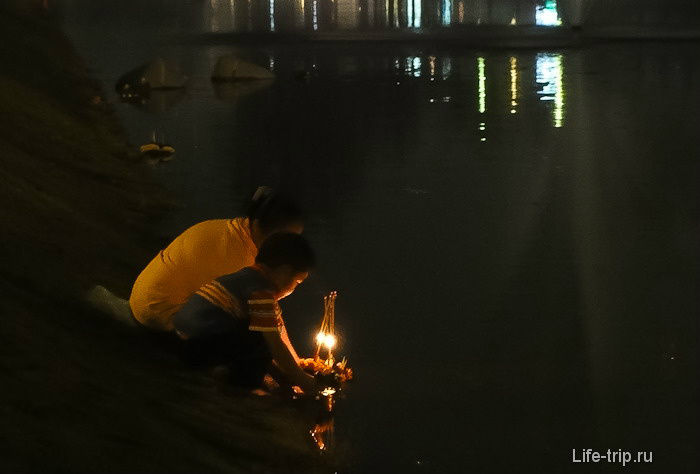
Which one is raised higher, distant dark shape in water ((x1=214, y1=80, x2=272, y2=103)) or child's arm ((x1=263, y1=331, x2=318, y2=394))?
distant dark shape in water ((x1=214, y1=80, x2=272, y2=103))

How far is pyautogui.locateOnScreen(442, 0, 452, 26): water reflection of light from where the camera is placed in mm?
45656

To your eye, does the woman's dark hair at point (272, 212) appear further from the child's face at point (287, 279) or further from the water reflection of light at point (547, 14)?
the water reflection of light at point (547, 14)

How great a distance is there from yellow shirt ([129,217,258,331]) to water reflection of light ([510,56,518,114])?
13080 millimetres

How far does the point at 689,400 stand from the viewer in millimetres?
6441

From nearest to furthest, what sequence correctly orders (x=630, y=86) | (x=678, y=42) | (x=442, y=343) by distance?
(x=442, y=343) < (x=630, y=86) < (x=678, y=42)

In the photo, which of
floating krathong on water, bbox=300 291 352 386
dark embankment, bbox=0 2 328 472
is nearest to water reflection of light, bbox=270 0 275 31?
dark embankment, bbox=0 2 328 472

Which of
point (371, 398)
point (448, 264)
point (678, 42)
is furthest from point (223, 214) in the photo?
point (678, 42)

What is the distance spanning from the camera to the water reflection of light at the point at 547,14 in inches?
1693

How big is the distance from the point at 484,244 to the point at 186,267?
153 inches

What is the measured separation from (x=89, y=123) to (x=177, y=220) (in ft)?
18.6

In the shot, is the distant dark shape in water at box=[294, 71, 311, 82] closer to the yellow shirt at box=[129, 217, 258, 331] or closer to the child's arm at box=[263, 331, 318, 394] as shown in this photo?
the yellow shirt at box=[129, 217, 258, 331]

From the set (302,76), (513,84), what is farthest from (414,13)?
(513,84)

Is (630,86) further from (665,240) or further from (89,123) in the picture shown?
(665,240)

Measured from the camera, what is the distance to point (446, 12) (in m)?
48.3
